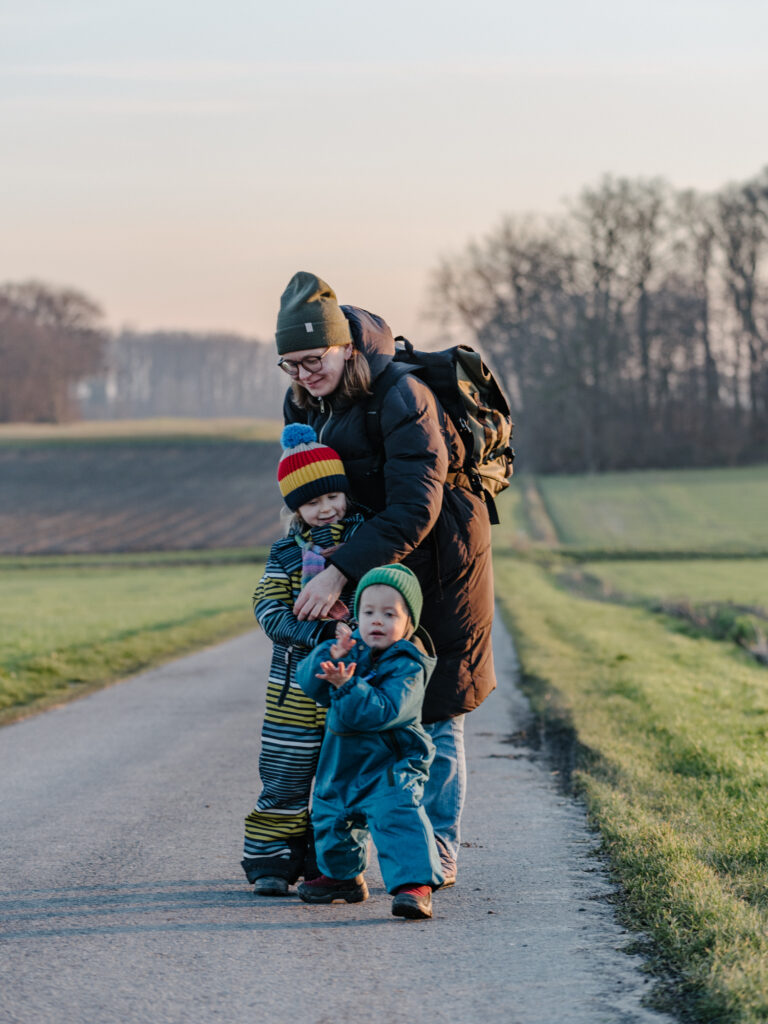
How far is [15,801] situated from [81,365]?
309ft

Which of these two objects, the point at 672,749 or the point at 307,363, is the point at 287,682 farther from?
the point at 672,749

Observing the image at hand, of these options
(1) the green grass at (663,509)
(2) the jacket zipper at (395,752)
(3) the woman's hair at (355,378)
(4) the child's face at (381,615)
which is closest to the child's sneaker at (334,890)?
(2) the jacket zipper at (395,752)

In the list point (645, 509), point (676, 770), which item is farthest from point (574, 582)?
point (676, 770)

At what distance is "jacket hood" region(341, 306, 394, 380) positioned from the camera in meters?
4.91

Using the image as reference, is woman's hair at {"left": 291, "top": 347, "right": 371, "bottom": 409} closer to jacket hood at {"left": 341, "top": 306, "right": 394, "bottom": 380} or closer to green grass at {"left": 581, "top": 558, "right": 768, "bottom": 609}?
jacket hood at {"left": 341, "top": 306, "right": 394, "bottom": 380}

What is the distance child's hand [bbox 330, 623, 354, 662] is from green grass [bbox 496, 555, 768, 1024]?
4.48 feet

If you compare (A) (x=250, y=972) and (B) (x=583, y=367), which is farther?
(B) (x=583, y=367)

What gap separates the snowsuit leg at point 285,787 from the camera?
4.91 metres

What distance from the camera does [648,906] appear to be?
4457mm

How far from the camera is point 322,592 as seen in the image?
15.0ft

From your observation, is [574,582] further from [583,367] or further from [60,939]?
[583,367]

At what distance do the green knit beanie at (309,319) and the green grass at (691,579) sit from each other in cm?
1937

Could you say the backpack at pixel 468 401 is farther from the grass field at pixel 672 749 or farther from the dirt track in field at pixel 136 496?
the dirt track in field at pixel 136 496

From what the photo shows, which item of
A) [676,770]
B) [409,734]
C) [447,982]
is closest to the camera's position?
[447,982]
